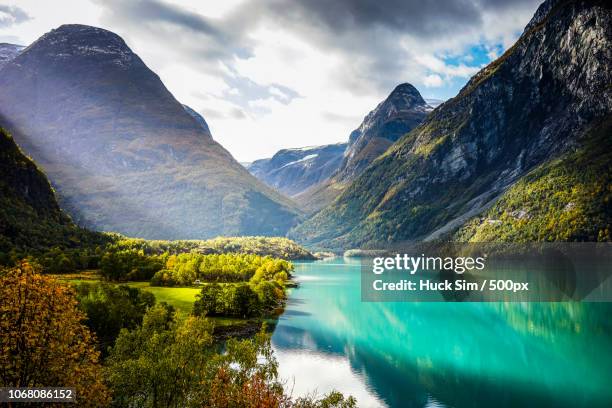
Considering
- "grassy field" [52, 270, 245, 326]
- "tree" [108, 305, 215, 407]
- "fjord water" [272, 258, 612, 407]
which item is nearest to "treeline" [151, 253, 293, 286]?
"grassy field" [52, 270, 245, 326]

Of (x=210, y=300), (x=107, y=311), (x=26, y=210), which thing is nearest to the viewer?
(x=107, y=311)

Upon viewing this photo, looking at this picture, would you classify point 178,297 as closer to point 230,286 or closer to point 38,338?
point 230,286

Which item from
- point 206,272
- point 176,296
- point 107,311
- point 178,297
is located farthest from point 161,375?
point 206,272

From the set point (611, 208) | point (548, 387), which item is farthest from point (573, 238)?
point (548, 387)

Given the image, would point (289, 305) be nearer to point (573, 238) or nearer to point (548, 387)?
point (548, 387)

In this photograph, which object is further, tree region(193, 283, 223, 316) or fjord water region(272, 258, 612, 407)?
tree region(193, 283, 223, 316)

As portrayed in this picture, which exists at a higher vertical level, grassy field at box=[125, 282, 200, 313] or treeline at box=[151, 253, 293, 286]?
treeline at box=[151, 253, 293, 286]

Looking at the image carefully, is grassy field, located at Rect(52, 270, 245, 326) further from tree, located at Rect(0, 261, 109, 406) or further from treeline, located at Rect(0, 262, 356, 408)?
tree, located at Rect(0, 261, 109, 406)
